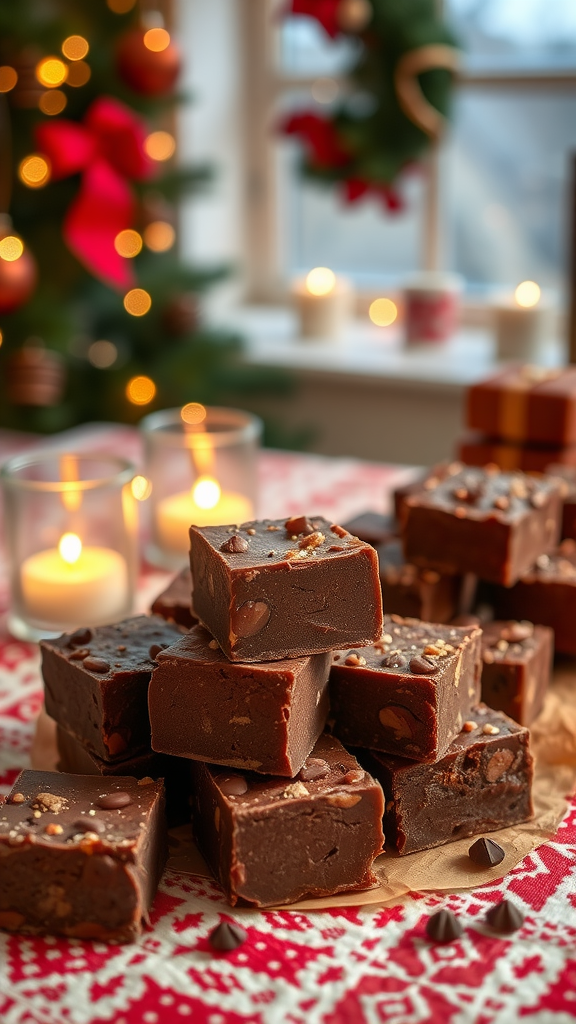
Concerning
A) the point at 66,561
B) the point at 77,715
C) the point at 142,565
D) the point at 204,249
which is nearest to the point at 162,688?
the point at 77,715

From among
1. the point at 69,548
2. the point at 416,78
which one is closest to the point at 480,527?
the point at 69,548

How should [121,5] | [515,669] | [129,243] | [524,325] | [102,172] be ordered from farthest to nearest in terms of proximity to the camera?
[524,325], [129,243], [121,5], [102,172], [515,669]

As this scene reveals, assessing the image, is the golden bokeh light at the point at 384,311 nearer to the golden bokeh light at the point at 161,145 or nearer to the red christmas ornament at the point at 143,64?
the golden bokeh light at the point at 161,145

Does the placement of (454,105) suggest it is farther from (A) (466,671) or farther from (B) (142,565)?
(A) (466,671)

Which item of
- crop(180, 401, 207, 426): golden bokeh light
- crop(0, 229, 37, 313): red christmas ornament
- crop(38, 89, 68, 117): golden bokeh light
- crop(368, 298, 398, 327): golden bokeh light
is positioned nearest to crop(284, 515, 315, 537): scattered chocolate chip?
crop(180, 401, 207, 426): golden bokeh light

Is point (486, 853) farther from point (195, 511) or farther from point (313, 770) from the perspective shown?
point (195, 511)

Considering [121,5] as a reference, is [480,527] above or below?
below

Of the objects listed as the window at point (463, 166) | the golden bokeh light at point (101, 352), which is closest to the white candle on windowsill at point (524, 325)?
the window at point (463, 166)

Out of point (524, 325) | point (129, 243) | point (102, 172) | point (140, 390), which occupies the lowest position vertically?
A: point (140, 390)
